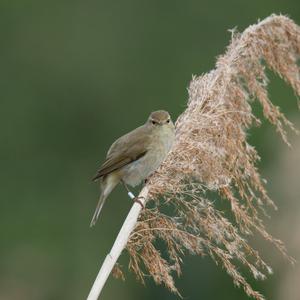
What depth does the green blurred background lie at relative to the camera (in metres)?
19.2

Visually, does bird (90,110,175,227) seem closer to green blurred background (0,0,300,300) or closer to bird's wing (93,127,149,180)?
bird's wing (93,127,149,180)

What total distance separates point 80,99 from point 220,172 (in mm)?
20905

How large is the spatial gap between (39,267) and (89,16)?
35.4 feet

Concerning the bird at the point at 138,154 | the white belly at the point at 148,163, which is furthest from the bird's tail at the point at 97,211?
the white belly at the point at 148,163

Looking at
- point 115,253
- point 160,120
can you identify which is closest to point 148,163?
point 160,120

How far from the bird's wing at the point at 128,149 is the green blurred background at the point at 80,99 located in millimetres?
9259

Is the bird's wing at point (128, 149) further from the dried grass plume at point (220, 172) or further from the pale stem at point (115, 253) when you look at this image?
the pale stem at point (115, 253)

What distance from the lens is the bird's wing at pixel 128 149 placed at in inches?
261

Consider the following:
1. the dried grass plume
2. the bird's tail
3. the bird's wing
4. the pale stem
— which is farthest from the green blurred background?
the pale stem

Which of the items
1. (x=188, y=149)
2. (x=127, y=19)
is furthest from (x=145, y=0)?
(x=188, y=149)

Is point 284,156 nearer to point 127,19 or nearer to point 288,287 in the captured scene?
point 288,287

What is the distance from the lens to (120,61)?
25.2m

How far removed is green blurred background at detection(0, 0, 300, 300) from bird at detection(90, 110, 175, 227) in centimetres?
927

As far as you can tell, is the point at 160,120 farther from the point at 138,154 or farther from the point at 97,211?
the point at 97,211
